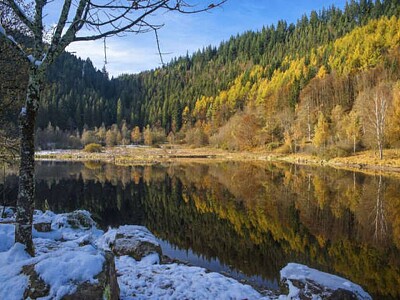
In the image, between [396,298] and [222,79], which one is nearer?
[396,298]

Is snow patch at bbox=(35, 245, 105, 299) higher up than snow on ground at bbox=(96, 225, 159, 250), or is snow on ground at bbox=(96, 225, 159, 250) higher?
snow patch at bbox=(35, 245, 105, 299)

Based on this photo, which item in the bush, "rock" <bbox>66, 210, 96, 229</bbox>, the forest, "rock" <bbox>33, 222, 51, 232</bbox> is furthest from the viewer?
the bush

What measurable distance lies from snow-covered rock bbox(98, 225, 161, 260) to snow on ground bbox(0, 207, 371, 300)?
0.07 m

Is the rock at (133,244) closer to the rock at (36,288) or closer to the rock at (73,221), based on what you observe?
the rock at (73,221)

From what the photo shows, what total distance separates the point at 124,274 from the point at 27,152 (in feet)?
10.3

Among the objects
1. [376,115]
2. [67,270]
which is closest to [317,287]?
[67,270]

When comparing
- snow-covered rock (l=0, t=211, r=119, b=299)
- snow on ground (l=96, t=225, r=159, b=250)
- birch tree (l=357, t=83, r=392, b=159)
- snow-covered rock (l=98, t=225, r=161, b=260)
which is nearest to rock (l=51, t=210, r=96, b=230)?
snow on ground (l=96, t=225, r=159, b=250)

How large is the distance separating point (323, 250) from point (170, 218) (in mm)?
7476

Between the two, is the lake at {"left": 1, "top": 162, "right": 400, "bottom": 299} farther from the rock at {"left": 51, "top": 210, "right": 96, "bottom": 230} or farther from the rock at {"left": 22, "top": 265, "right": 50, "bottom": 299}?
the rock at {"left": 22, "top": 265, "right": 50, "bottom": 299}

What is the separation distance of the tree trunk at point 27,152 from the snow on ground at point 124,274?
53 centimetres

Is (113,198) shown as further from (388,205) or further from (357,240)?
(388,205)

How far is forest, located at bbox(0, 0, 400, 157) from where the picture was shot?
46562 mm

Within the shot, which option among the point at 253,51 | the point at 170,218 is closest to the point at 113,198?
the point at 170,218

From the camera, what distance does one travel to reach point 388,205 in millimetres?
16969
